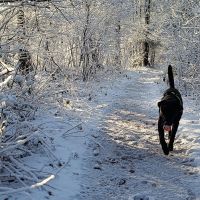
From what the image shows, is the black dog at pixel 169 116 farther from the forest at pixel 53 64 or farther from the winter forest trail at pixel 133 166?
the forest at pixel 53 64

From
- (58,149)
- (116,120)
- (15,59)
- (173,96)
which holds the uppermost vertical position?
(15,59)

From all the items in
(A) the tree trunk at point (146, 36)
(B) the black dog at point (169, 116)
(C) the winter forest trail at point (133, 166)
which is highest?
(B) the black dog at point (169, 116)

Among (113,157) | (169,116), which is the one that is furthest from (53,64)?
(113,157)

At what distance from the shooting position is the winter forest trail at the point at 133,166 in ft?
18.3

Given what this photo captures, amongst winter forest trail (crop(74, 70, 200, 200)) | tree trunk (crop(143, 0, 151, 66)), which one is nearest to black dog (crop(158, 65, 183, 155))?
winter forest trail (crop(74, 70, 200, 200))

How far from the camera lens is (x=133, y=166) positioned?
22.2 ft

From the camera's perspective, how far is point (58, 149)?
23.4 feet

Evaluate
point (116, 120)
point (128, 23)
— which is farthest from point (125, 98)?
point (128, 23)

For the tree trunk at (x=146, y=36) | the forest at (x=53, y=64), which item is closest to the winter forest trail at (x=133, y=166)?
the forest at (x=53, y=64)

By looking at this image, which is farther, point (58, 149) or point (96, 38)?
point (96, 38)

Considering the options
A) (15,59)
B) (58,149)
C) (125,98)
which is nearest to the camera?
(15,59)

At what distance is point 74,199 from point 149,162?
211 cm

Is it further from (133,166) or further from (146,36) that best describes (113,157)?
(146,36)

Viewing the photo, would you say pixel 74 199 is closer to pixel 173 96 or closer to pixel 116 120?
pixel 173 96
